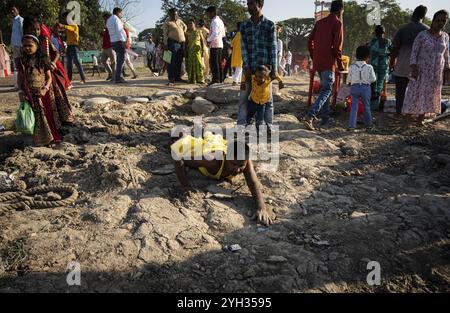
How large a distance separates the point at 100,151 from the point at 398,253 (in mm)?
3522

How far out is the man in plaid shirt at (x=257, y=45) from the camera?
174 inches

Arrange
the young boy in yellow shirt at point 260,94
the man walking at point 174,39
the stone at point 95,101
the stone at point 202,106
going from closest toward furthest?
the young boy in yellow shirt at point 260,94 → the stone at point 95,101 → the stone at point 202,106 → the man walking at point 174,39

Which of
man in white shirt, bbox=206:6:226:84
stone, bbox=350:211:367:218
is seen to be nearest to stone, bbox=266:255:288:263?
stone, bbox=350:211:367:218

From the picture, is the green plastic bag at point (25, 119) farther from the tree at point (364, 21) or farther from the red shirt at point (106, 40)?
the tree at point (364, 21)

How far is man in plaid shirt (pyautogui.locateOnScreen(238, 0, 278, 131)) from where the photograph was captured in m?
4.43

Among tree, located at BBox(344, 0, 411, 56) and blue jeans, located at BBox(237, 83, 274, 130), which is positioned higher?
tree, located at BBox(344, 0, 411, 56)

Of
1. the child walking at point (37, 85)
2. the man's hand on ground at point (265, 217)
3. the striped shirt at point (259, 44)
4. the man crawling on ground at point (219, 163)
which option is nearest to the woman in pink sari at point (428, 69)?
the striped shirt at point (259, 44)

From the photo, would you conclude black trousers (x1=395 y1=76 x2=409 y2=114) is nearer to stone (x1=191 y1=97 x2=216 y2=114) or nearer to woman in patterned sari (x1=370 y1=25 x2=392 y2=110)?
woman in patterned sari (x1=370 y1=25 x2=392 y2=110)

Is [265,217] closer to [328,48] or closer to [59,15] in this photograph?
[328,48]

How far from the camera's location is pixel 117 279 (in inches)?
90.4

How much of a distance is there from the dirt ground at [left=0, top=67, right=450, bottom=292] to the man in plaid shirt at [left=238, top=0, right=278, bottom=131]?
40.1 inches

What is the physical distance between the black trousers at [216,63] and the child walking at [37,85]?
3.94 metres
